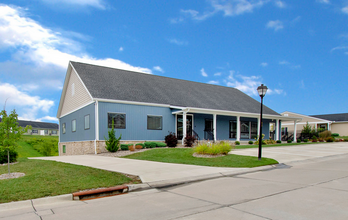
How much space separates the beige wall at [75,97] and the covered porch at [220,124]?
22.9 ft

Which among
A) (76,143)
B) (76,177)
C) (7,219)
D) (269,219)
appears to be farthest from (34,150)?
(269,219)

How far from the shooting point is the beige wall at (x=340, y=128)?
3966cm

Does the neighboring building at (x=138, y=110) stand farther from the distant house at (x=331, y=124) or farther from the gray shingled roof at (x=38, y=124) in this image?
the gray shingled roof at (x=38, y=124)

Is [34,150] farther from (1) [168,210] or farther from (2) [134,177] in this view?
(1) [168,210]

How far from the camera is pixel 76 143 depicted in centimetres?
2195

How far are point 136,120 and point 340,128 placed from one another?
3477cm

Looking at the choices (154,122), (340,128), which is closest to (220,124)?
(154,122)

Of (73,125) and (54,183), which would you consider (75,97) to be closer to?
(73,125)

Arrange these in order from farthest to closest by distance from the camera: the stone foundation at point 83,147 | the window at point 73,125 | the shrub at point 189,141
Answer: the window at point 73,125 < the shrub at point 189,141 < the stone foundation at point 83,147

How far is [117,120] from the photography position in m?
18.9

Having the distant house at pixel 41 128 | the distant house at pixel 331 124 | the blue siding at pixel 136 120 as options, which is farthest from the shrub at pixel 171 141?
the distant house at pixel 41 128

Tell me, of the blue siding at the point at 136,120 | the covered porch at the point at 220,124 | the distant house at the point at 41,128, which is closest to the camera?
the blue siding at the point at 136,120

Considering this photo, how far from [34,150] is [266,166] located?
40492 millimetres

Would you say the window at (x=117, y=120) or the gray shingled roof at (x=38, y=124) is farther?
the gray shingled roof at (x=38, y=124)
